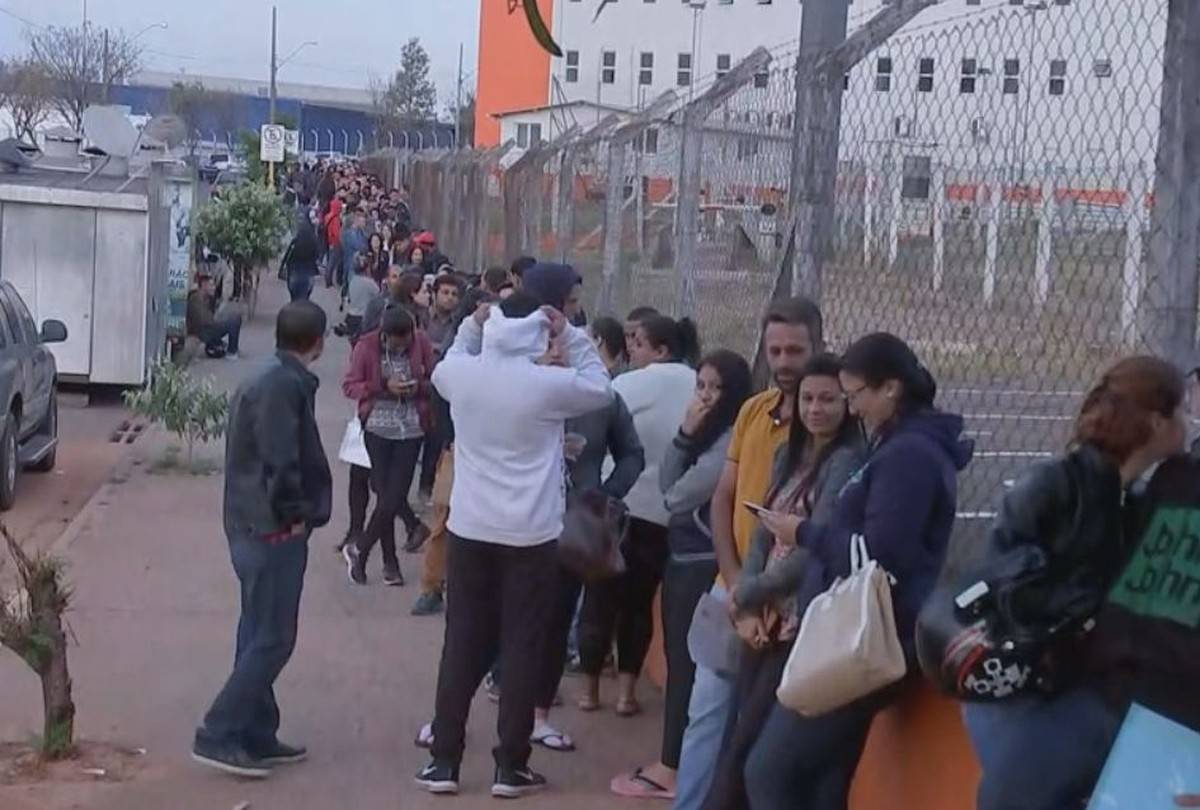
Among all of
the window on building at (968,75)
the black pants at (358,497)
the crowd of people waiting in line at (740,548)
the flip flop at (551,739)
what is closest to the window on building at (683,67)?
the black pants at (358,497)

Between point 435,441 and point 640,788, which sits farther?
point 435,441

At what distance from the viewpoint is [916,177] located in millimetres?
5906

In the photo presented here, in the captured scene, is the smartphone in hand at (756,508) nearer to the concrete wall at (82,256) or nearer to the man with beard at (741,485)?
the man with beard at (741,485)

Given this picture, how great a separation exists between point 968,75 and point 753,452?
1.31 meters

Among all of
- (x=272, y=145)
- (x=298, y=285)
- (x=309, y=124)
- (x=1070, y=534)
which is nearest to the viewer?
(x=1070, y=534)

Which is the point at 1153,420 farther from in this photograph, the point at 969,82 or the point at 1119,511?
Result: the point at 969,82

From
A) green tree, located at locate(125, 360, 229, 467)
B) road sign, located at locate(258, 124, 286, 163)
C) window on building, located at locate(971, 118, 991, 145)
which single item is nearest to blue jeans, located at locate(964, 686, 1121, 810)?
window on building, located at locate(971, 118, 991, 145)

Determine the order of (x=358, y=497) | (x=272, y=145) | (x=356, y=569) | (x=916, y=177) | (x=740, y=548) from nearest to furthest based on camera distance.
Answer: (x=916, y=177), (x=740, y=548), (x=356, y=569), (x=358, y=497), (x=272, y=145)

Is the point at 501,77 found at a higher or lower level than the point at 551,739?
higher

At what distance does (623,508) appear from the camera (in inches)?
286

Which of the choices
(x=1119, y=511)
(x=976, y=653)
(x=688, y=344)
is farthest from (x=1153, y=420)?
(x=688, y=344)

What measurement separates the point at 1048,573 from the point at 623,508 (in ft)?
10.8

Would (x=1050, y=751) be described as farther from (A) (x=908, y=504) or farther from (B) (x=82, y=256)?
(B) (x=82, y=256)

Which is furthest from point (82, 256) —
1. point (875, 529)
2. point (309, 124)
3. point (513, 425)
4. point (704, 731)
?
point (309, 124)
